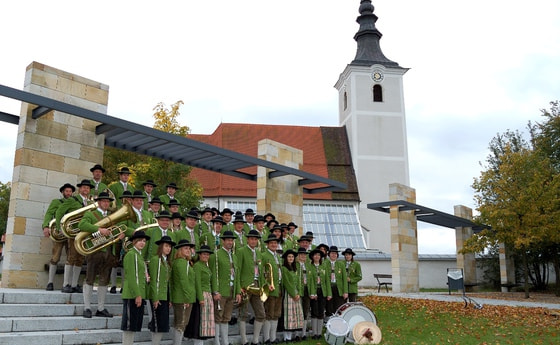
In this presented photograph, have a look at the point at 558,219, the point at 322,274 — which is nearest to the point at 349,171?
the point at 558,219

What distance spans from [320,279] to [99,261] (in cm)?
429

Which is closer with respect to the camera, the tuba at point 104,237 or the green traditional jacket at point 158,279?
the green traditional jacket at point 158,279

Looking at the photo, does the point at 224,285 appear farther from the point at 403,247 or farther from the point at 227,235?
the point at 403,247

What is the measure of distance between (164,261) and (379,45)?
38.5 m

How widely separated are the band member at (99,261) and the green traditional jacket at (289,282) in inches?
121

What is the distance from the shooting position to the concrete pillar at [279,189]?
14273 millimetres

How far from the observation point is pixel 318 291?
1005cm

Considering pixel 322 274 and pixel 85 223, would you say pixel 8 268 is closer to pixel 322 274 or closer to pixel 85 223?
pixel 85 223

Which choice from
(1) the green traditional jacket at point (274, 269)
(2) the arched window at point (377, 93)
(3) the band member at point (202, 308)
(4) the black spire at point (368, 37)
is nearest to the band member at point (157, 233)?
(3) the band member at point (202, 308)

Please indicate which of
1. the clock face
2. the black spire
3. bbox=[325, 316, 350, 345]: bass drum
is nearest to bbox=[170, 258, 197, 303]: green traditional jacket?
bbox=[325, 316, 350, 345]: bass drum

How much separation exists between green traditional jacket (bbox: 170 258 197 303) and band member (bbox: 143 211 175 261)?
1.93ft

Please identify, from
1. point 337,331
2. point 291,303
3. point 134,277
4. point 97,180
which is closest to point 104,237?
point 134,277

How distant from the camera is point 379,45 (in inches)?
1672

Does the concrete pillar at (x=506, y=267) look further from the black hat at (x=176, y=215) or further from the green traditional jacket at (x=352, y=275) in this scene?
the black hat at (x=176, y=215)
